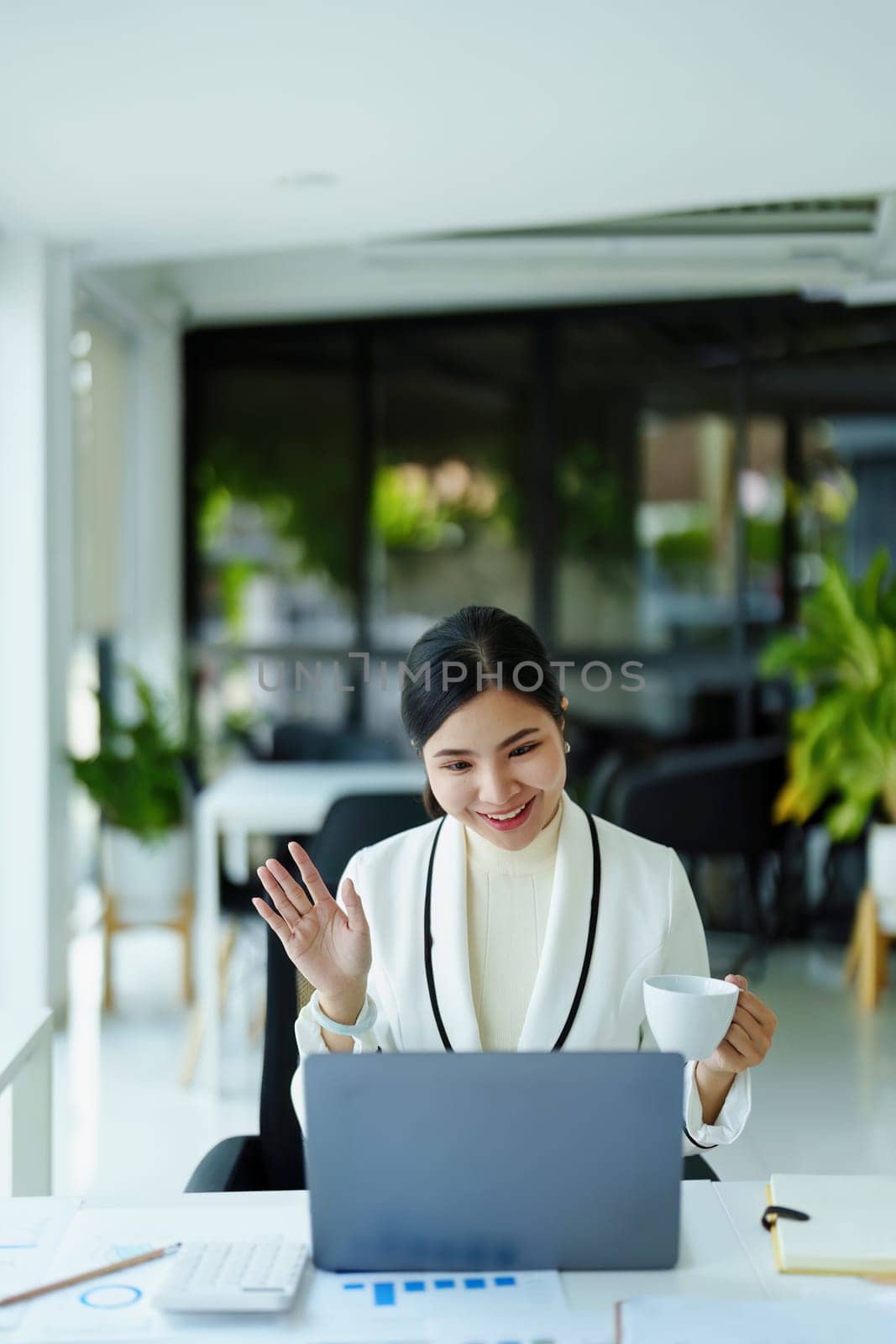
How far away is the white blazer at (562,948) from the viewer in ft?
5.90

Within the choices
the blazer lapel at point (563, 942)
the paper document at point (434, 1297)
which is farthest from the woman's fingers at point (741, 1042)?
the paper document at point (434, 1297)

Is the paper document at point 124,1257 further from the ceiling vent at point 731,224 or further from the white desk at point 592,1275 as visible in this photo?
the ceiling vent at point 731,224

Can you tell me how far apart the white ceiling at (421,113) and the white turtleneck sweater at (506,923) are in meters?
2.01

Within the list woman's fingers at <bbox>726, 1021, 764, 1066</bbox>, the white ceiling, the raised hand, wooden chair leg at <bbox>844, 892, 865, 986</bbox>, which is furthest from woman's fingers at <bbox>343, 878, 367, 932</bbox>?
wooden chair leg at <bbox>844, 892, 865, 986</bbox>

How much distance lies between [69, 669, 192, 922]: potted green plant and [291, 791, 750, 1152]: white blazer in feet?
11.0

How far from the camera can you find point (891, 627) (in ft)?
17.8

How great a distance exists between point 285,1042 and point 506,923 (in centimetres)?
41

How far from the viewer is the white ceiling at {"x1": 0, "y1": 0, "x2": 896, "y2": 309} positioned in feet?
10.2

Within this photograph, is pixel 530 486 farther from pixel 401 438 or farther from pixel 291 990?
pixel 291 990

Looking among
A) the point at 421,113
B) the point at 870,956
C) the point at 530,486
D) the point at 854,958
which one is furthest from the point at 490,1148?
the point at 530,486

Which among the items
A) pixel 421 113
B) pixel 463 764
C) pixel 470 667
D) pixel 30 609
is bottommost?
pixel 463 764

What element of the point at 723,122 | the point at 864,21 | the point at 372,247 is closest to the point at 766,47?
the point at 864,21

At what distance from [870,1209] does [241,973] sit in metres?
4.20

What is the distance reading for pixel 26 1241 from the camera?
147 centimetres
